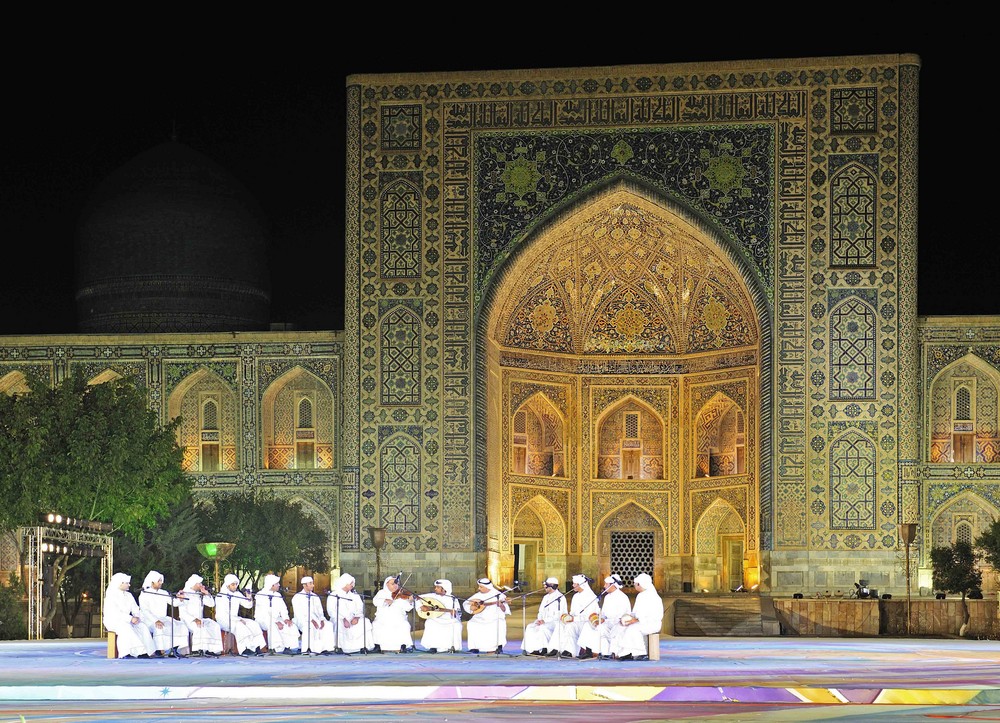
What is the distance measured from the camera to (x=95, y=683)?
13141mm

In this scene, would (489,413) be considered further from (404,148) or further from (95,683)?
(95,683)

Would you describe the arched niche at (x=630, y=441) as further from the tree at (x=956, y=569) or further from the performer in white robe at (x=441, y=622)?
the performer in white robe at (x=441, y=622)

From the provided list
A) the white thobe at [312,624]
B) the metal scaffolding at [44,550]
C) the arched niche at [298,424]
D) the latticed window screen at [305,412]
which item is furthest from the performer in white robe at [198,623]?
the latticed window screen at [305,412]

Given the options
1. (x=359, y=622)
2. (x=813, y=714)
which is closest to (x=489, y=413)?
(x=359, y=622)

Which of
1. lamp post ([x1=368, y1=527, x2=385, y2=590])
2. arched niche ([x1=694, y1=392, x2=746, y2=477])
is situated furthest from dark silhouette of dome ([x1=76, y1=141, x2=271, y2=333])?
arched niche ([x1=694, y1=392, x2=746, y2=477])

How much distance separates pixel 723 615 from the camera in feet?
83.0

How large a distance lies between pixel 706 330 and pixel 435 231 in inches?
199

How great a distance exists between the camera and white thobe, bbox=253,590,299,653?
58.6ft

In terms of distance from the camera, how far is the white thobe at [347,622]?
17.9m

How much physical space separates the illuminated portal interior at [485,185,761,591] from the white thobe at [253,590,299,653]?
11.0 meters

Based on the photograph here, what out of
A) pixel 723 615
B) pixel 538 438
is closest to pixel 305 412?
pixel 538 438

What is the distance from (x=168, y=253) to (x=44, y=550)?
1164cm

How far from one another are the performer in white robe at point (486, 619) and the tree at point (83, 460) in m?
6.70

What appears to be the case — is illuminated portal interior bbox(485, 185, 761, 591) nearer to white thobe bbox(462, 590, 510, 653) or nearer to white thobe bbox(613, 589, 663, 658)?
white thobe bbox(462, 590, 510, 653)
